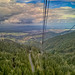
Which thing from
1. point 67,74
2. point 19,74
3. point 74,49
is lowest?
point 74,49

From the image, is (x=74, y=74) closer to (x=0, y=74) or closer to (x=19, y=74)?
(x=19, y=74)

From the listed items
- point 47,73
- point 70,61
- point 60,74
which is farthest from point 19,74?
point 70,61

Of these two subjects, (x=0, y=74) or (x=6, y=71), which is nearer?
(x=0, y=74)

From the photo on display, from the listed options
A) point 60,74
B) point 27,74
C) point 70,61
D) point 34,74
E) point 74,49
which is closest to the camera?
point 27,74

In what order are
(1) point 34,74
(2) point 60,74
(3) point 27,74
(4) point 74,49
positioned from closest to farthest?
(3) point 27,74 → (1) point 34,74 → (2) point 60,74 → (4) point 74,49

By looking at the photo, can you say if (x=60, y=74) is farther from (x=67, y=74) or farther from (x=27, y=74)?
(x=27, y=74)

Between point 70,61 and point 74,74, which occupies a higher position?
point 74,74

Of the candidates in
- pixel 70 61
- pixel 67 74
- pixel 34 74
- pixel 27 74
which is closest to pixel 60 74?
pixel 67 74

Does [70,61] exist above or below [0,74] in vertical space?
below

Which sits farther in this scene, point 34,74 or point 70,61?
point 70,61
